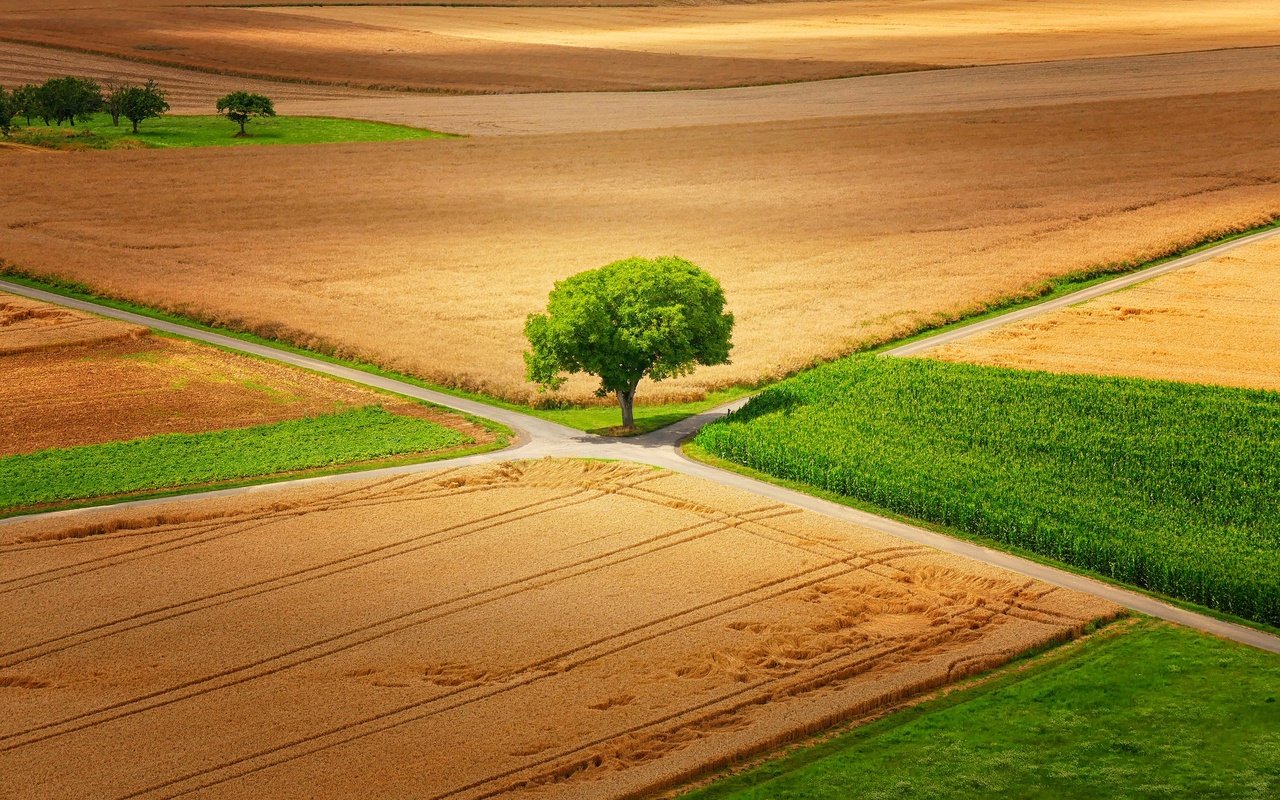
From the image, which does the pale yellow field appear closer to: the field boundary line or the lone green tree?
the field boundary line

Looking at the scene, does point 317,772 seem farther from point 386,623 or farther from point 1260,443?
point 1260,443

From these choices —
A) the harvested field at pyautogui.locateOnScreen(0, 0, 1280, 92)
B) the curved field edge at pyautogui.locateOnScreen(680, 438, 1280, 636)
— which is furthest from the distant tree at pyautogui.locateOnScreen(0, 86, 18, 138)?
the curved field edge at pyautogui.locateOnScreen(680, 438, 1280, 636)

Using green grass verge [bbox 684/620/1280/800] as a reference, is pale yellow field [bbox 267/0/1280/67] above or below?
above

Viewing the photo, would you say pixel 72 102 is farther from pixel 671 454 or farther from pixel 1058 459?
pixel 1058 459

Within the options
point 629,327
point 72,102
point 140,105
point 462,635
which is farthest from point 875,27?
point 462,635

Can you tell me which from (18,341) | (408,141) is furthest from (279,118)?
(18,341)

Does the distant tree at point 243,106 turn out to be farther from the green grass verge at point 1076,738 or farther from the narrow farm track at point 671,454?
the green grass verge at point 1076,738

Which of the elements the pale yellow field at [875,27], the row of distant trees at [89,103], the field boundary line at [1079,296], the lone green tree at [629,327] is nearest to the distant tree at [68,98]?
the row of distant trees at [89,103]
